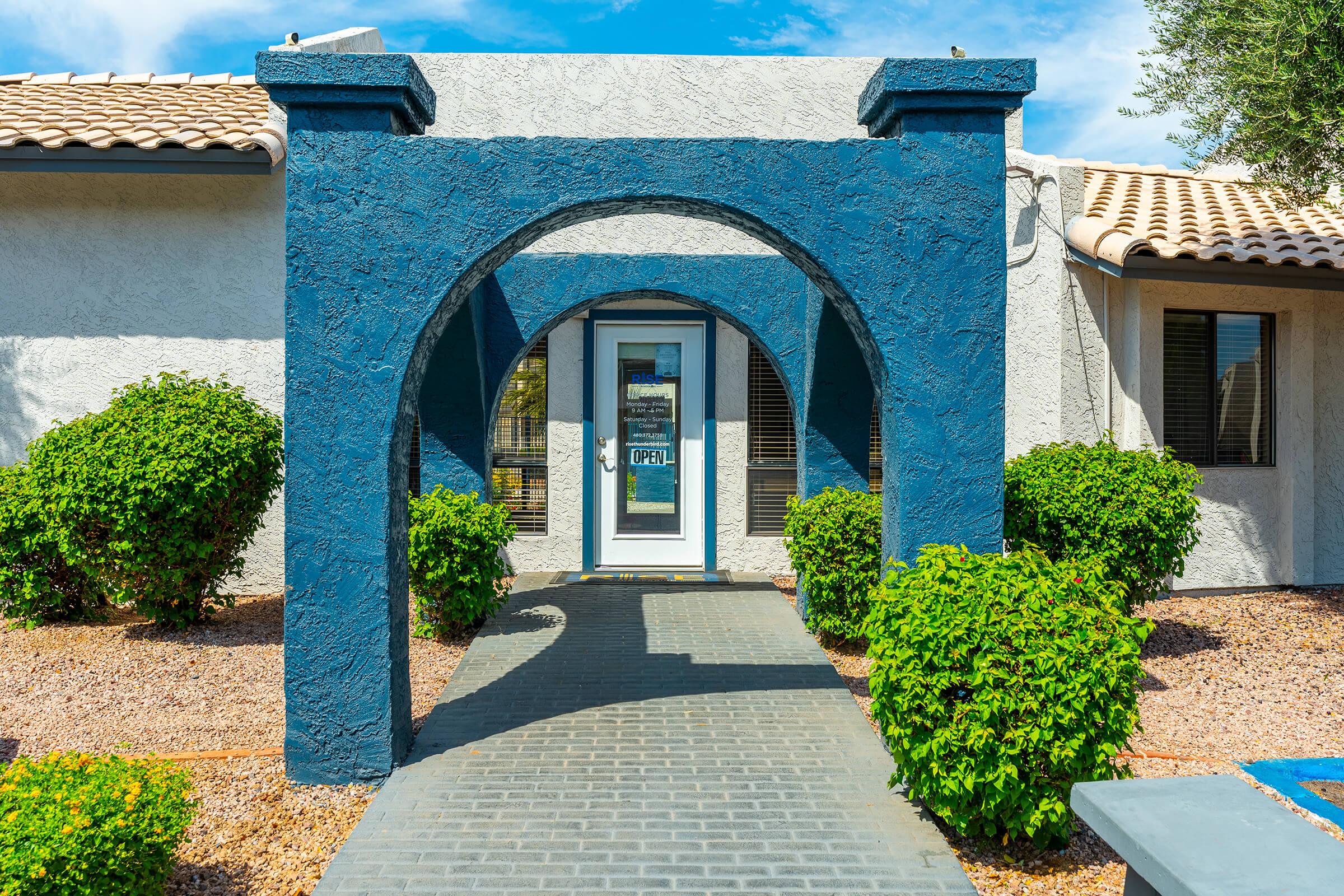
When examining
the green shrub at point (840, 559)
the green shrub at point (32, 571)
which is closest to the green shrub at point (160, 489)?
the green shrub at point (32, 571)

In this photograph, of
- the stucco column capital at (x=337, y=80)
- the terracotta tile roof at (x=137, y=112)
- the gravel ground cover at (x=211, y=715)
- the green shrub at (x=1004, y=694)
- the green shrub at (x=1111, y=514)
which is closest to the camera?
the green shrub at (x=1004, y=694)

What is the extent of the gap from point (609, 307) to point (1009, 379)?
4.12 metres

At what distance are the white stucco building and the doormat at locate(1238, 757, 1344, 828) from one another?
12.6 ft

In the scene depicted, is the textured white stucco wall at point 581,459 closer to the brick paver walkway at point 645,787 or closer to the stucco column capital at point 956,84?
the brick paver walkway at point 645,787

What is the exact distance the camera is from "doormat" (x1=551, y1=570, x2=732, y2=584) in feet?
29.6

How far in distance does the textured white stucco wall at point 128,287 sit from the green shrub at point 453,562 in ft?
8.20

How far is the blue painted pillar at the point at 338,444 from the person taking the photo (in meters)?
4.12

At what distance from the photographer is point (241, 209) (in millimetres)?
8039

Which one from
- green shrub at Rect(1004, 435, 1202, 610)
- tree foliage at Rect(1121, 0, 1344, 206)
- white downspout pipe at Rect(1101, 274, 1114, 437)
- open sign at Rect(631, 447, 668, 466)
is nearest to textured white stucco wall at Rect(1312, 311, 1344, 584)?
tree foliage at Rect(1121, 0, 1344, 206)

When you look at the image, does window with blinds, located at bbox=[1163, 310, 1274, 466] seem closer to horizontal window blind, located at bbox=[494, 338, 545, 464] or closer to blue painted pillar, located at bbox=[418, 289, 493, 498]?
horizontal window blind, located at bbox=[494, 338, 545, 464]

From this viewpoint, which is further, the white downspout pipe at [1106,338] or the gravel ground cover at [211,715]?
the white downspout pipe at [1106,338]

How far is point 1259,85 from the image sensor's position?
609 centimetres

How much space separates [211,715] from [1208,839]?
16.6 feet

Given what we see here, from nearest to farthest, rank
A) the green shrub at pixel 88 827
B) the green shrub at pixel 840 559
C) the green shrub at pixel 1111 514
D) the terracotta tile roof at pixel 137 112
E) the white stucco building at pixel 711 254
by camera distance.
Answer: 1. the green shrub at pixel 88 827
2. the green shrub at pixel 1111 514
3. the green shrub at pixel 840 559
4. the terracotta tile roof at pixel 137 112
5. the white stucco building at pixel 711 254
